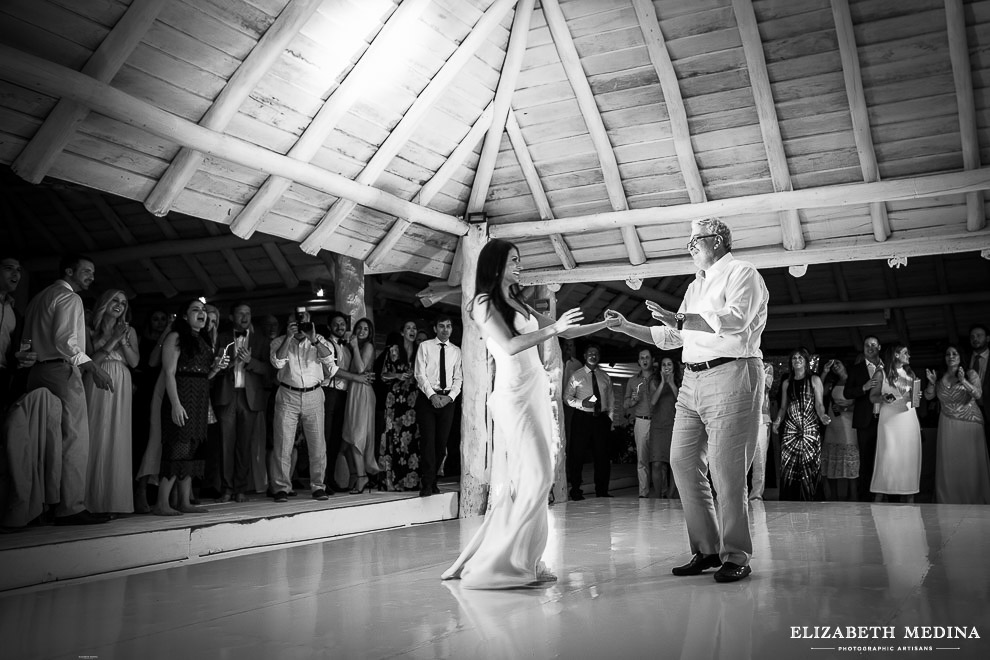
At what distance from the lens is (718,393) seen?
394 cm

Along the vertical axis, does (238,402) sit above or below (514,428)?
above

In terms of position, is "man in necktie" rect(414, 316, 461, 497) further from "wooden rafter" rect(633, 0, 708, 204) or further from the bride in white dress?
the bride in white dress

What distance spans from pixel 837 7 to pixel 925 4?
0.62 metres

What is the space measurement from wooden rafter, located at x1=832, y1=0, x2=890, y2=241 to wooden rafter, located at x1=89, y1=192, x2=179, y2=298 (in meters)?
9.55

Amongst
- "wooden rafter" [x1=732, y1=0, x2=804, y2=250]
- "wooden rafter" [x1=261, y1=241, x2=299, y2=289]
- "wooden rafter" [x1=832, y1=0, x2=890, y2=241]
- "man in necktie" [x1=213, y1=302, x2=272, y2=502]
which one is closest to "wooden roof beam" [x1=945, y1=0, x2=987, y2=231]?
"wooden rafter" [x1=832, y1=0, x2=890, y2=241]

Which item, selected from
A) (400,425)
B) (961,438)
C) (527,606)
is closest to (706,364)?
(527,606)

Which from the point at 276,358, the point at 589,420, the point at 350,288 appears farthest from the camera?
the point at 589,420

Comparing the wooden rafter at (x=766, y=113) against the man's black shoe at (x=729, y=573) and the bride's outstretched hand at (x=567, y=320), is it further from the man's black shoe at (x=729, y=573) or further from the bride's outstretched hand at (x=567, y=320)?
the man's black shoe at (x=729, y=573)

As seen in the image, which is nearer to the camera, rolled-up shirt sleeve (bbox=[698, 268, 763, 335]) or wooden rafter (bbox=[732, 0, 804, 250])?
rolled-up shirt sleeve (bbox=[698, 268, 763, 335])

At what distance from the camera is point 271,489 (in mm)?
7027

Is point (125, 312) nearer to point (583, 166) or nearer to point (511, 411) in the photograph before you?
point (511, 411)

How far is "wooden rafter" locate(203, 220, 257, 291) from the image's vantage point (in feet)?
37.3

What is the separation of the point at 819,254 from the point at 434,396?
3.78 m

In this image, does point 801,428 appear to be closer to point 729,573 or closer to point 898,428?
point 898,428
